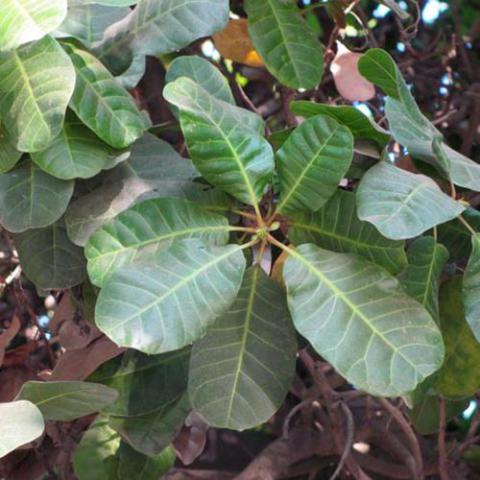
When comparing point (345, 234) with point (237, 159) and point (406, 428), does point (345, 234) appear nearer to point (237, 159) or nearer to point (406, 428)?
point (237, 159)

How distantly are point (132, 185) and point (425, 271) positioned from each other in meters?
0.30

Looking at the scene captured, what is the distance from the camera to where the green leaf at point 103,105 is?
928 mm

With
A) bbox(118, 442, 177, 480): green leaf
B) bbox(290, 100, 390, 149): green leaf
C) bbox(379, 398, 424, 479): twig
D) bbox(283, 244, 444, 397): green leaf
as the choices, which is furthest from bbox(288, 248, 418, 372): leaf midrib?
bbox(379, 398, 424, 479): twig

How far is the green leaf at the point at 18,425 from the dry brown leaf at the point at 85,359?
203 mm

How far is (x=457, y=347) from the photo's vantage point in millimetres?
987

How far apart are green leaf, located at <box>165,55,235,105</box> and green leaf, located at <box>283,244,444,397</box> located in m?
0.22

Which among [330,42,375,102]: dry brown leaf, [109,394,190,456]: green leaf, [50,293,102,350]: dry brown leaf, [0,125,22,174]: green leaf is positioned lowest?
[109,394,190,456]: green leaf

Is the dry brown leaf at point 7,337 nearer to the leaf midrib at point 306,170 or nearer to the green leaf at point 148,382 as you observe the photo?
the green leaf at point 148,382

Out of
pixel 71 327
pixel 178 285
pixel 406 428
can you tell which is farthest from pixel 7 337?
pixel 406 428

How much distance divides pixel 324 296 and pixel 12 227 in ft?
1.02

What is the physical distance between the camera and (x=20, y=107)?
0.89m

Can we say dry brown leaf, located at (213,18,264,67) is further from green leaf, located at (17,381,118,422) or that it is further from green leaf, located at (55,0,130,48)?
green leaf, located at (17,381,118,422)

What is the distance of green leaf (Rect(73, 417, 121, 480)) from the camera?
45.3 inches

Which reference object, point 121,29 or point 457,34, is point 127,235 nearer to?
point 121,29
